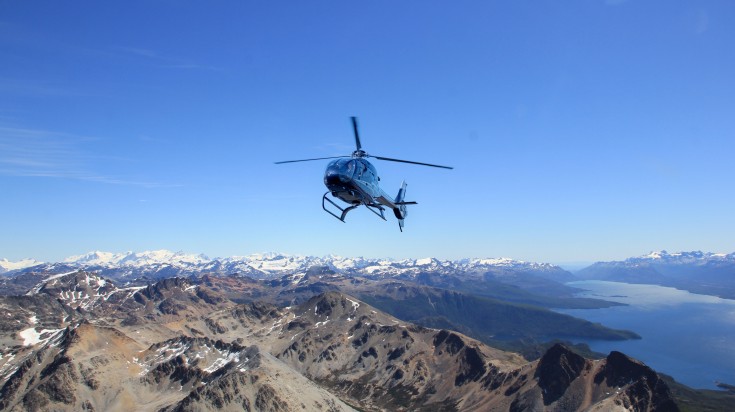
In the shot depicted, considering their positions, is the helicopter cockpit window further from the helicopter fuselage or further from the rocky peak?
the rocky peak

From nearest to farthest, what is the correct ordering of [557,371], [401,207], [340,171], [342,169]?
[340,171] < [342,169] < [401,207] < [557,371]

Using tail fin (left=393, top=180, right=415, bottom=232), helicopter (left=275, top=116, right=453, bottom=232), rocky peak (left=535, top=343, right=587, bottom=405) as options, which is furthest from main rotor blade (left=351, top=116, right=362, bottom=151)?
rocky peak (left=535, top=343, right=587, bottom=405)

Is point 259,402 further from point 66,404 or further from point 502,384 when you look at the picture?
point 502,384

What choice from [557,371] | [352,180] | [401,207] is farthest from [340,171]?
[557,371]

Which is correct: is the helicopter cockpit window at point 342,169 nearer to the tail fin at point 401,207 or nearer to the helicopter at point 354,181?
Result: the helicopter at point 354,181

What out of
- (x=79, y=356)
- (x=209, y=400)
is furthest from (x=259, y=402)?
(x=79, y=356)

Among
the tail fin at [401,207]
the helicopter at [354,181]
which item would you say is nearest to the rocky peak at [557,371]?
the tail fin at [401,207]

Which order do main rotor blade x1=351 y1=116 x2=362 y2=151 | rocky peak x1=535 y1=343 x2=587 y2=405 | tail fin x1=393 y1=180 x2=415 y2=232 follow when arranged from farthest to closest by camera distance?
rocky peak x1=535 y1=343 x2=587 y2=405 → tail fin x1=393 y1=180 x2=415 y2=232 → main rotor blade x1=351 y1=116 x2=362 y2=151

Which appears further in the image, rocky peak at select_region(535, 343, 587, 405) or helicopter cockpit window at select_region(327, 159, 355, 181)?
rocky peak at select_region(535, 343, 587, 405)

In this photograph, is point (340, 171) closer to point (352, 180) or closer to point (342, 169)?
point (342, 169)
